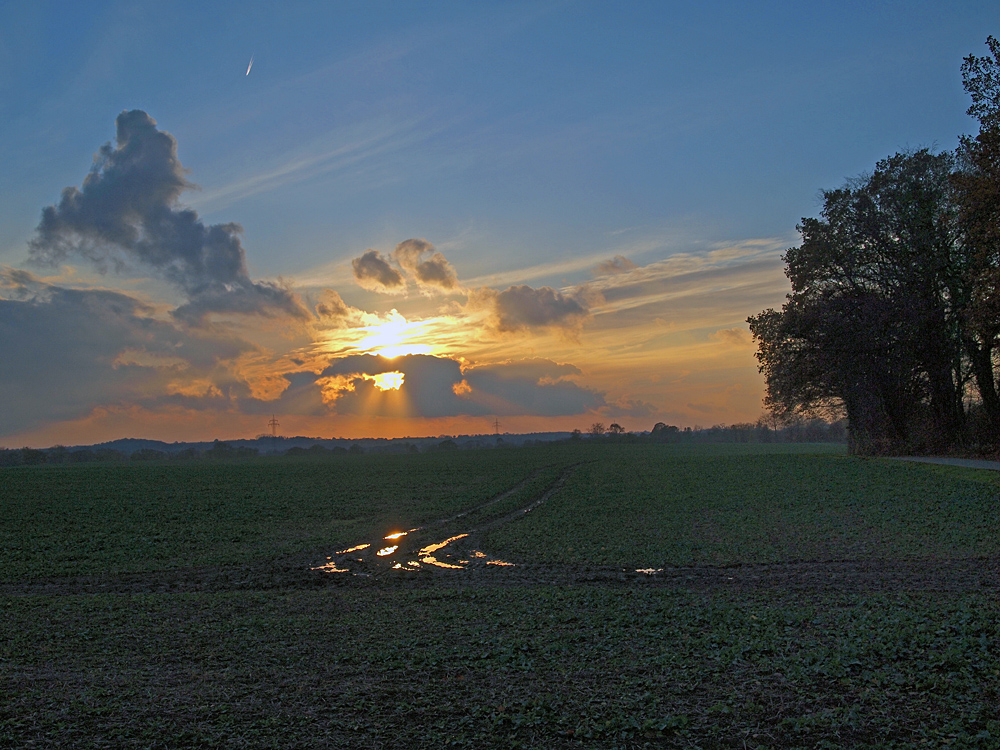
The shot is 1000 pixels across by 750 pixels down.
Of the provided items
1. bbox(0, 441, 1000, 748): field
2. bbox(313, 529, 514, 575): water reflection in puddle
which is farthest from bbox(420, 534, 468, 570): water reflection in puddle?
bbox(0, 441, 1000, 748): field

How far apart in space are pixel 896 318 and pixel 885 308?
36.1 inches

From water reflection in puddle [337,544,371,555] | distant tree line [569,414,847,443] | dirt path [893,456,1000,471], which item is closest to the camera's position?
water reflection in puddle [337,544,371,555]

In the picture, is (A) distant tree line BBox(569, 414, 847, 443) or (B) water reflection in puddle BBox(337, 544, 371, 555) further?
(A) distant tree line BBox(569, 414, 847, 443)

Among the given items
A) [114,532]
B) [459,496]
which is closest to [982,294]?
[459,496]

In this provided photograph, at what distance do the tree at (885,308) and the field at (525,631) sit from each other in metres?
18.4

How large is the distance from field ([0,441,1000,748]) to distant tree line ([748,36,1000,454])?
60.3 ft

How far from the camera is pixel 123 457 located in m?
138

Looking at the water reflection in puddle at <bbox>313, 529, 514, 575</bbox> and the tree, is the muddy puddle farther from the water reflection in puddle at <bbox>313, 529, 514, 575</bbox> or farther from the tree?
the tree

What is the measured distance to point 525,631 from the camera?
34.9 ft

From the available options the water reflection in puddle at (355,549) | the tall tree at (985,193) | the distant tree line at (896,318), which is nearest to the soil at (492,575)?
the water reflection in puddle at (355,549)

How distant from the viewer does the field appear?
711cm

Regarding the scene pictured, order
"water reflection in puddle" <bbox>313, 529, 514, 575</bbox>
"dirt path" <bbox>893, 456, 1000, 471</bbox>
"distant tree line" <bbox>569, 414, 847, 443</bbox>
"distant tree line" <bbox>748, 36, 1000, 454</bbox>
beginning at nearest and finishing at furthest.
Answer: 1. "water reflection in puddle" <bbox>313, 529, 514, 575</bbox>
2. "dirt path" <bbox>893, 456, 1000, 471</bbox>
3. "distant tree line" <bbox>748, 36, 1000, 454</bbox>
4. "distant tree line" <bbox>569, 414, 847, 443</bbox>

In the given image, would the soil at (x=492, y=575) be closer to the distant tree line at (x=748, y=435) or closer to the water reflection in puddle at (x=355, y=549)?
the water reflection in puddle at (x=355, y=549)

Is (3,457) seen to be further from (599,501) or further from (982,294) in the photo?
(982,294)
